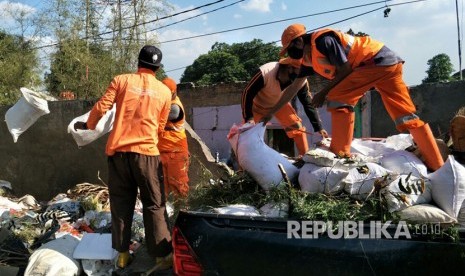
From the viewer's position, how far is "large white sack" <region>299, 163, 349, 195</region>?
2408 mm

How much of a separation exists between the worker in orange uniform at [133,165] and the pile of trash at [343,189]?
1.98 feet

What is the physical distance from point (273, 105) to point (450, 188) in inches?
92.8

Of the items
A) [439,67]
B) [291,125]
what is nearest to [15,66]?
[291,125]

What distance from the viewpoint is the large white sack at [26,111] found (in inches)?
194

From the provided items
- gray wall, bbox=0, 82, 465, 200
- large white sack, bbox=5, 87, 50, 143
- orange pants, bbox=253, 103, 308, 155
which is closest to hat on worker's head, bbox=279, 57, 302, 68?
orange pants, bbox=253, 103, 308, 155

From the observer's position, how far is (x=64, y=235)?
4148 mm

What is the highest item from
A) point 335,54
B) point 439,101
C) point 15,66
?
point 15,66

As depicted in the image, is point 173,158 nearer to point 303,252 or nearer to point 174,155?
point 174,155

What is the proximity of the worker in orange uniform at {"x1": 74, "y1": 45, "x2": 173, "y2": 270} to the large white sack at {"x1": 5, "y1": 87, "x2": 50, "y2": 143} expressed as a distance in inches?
62.3

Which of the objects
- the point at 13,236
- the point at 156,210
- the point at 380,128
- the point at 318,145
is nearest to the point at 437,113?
the point at 380,128

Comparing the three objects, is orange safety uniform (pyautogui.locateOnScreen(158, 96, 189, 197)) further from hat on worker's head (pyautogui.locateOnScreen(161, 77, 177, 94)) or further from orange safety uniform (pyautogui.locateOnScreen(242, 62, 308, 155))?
orange safety uniform (pyautogui.locateOnScreen(242, 62, 308, 155))

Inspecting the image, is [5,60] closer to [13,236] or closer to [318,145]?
[13,236]

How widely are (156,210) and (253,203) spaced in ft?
3.91

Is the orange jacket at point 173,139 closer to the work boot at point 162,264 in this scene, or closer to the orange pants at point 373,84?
the work boot at point 162,264
